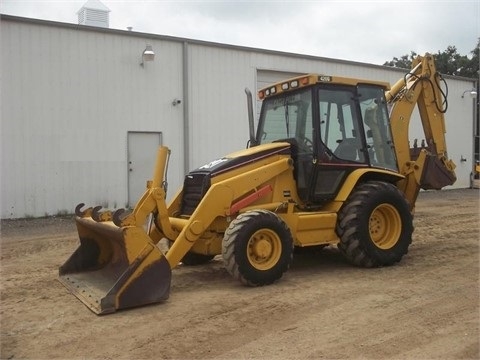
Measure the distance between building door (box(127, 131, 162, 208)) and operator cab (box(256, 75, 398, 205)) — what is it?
7.26m

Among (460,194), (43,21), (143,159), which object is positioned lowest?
(460,194)

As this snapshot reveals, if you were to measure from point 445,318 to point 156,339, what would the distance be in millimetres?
2683

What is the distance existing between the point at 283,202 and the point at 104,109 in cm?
847

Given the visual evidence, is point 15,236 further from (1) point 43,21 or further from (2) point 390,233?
(2) point 390,233

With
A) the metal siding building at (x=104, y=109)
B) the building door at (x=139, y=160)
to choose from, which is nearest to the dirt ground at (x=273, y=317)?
the metal siding building at (x=104, y=109)

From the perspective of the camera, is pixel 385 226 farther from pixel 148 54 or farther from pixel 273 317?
pixel 148 54

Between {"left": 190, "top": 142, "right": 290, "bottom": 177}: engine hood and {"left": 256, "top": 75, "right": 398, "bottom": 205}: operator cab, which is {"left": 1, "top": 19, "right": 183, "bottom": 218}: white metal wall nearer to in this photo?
{"left": 256, "top": 75, "right": 398, "bottom": 205}: operator cab

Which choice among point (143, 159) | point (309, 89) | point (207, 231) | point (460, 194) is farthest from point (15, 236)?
point (460, 194)

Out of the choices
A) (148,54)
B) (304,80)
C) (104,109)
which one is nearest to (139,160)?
(104,109)

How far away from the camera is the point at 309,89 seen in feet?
23.2

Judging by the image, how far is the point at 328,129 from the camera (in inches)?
276

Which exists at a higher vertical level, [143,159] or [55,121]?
[55,121]

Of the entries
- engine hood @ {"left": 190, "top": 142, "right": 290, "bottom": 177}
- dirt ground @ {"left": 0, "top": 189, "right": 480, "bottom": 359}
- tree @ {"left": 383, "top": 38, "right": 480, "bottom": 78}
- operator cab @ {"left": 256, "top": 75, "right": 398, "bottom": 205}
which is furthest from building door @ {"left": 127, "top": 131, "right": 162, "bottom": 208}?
tree @ {"left": 383, "top": 38, "right": 480, "bottom": 78}

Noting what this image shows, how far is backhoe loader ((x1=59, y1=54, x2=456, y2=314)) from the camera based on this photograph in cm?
576
